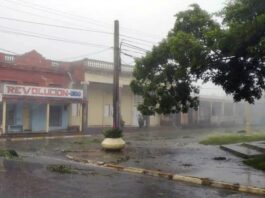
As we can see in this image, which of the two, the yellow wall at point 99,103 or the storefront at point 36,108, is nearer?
the storefront at point 36,108

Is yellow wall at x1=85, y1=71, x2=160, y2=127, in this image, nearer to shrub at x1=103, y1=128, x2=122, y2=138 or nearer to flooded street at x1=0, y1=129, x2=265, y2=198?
shrub at x1=103, y1=128, x2=122, y2=138

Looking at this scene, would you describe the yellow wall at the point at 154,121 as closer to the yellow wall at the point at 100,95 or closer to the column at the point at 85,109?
the yellow wall at the point at 100,95

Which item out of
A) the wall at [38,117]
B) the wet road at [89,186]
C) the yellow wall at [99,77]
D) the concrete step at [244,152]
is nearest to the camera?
the wet road at [89,186]

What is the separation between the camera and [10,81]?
35.2m

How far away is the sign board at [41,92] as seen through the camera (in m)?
33.4

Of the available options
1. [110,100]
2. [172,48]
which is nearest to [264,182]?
[172,48]

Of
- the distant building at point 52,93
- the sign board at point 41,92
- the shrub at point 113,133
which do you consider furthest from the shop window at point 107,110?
the shrub at point 113,133

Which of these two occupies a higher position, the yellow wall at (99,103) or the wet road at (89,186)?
the yellow wall at (99,103)

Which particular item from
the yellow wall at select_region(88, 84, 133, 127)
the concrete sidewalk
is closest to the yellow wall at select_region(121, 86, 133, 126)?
the yellow wall at select_region(88, 84, 133, 127)

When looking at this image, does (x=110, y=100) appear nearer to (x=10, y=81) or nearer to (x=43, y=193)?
(x=10, y=81)

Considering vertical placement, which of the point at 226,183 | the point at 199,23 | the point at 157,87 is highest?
the point at 199,23

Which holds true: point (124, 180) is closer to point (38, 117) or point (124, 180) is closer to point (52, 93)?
point (52, 93)

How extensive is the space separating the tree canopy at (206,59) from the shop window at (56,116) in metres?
19.0

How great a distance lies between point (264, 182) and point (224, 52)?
4.58 metres
